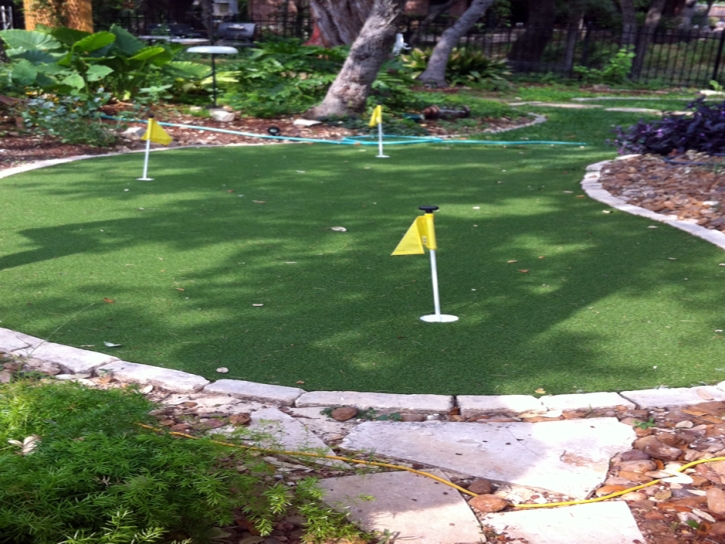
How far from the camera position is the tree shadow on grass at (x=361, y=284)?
3.73 metres

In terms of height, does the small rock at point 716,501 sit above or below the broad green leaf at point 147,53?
below

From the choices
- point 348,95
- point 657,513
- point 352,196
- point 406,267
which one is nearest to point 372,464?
point 657,513

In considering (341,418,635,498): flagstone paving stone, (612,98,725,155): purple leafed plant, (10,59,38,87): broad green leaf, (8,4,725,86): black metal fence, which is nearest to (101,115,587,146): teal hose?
(10,59,38,87): broad green leaf

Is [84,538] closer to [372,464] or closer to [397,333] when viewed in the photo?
[372,464]

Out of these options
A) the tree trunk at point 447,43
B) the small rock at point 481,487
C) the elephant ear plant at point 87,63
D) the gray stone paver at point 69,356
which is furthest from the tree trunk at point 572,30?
the small rock at point 481,487

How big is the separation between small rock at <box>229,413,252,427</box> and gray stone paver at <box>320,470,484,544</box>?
57cm

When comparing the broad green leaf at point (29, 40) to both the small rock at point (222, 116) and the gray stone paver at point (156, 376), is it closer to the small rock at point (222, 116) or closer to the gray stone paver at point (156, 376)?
the small rock at point (222, 116)

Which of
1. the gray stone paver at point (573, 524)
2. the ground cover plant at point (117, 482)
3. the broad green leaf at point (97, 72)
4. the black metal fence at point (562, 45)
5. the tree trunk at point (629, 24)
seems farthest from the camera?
the tree trunk at point (629, 24)

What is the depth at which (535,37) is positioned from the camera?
24469mm

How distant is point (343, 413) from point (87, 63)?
32.7 feet

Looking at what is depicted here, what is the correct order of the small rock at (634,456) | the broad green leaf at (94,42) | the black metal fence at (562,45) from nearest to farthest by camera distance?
the small rock at (634,456) → the broad green leaf at (94,42) → the black metal fence at (562,45)

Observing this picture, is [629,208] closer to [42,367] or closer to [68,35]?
[42,367]

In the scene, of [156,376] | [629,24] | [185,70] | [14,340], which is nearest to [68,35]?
[185,70]

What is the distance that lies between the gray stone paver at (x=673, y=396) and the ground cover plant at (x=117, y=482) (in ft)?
5.21
